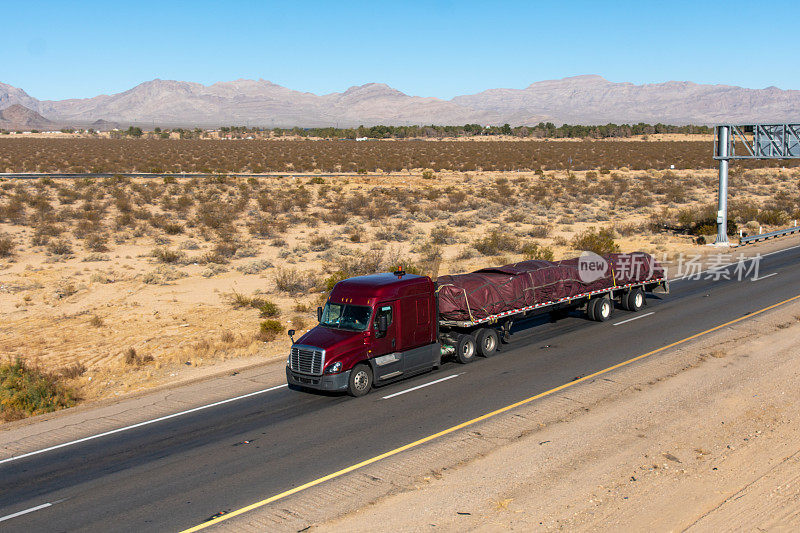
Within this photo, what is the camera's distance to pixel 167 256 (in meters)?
33.6

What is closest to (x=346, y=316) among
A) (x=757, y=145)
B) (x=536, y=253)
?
(x=536, y=253)

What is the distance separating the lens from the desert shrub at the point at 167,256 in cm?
3338

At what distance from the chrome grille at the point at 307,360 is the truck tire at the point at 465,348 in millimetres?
4328

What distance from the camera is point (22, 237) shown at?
3825cm

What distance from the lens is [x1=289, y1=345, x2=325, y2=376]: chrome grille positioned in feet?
48.0

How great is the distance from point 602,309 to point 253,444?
13.0 m

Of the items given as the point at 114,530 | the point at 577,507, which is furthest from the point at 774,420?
the point at 114,530

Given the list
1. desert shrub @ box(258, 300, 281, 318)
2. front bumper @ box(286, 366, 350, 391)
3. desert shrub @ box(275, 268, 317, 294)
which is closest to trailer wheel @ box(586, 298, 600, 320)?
front bumper @ box(286, 366, 350, 391)

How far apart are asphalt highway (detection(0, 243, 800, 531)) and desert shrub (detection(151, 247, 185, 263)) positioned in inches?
762

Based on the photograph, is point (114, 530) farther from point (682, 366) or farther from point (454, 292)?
point (682, 366)

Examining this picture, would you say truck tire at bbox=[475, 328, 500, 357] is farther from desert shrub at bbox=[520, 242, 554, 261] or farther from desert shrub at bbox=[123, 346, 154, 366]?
desert shrub at bbox=[520, 242, 554, 261]

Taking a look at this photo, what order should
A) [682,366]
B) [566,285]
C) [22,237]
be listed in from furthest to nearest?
[22,237] → [566,285] → [682,366]

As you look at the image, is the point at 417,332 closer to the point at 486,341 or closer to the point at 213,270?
the point at 486,341

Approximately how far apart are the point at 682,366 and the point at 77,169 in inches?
2910
